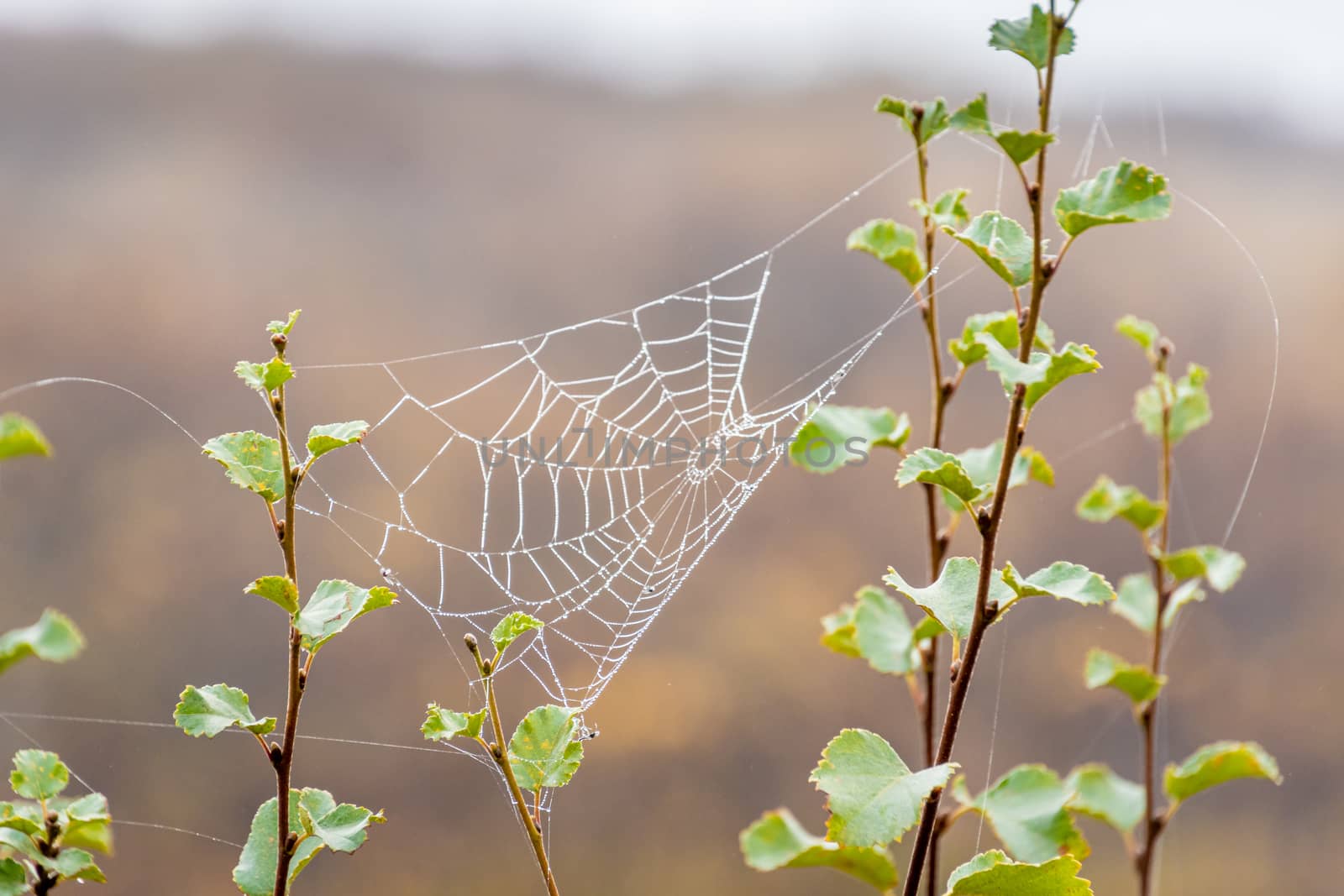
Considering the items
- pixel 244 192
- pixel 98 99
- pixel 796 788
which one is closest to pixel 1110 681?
pixel 796 788

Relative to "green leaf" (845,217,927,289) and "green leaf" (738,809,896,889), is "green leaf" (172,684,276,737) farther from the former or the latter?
"green leaf" (845,217,927,289)

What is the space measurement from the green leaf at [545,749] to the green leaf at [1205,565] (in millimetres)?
441

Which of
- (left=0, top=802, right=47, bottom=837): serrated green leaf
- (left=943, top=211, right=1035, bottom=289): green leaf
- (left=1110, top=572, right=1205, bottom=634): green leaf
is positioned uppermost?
(left=943, top=211, right=1035, bottom=289): green leaf

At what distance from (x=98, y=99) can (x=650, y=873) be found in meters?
1.06

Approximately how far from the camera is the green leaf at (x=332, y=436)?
0.39m

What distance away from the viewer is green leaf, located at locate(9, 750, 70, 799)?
0.40 m

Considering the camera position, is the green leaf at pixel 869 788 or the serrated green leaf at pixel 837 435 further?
the serrated green leaf at pixel 837 435

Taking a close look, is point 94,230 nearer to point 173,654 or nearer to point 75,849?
point 173,654

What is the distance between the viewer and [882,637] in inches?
20.3

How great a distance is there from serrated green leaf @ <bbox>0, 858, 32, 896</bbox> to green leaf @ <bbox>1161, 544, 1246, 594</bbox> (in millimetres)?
657

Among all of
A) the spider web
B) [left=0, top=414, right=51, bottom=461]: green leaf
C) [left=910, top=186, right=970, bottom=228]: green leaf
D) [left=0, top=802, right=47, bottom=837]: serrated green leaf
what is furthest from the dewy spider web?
[left=0, top=414, right=51, bottom=461]: green leaf

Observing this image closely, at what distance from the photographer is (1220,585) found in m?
0.67

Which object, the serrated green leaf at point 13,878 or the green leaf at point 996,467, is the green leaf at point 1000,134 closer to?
the green leaf at point 996,467

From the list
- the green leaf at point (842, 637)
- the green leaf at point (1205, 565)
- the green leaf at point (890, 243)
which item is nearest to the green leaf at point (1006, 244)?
the green leaf at point (890, 243)
